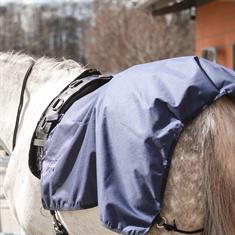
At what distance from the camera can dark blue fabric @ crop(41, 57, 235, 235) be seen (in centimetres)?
202

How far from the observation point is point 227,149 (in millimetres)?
2012

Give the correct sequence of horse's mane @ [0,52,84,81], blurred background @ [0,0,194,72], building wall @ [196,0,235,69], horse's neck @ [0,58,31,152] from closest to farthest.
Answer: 1. horse's mane @ [0,52,84,81]
2. horse's neck @ [0,58,31,152]
3. building wall @ [196,0,235,69]
4. blurred background @ [0,0,194,72]

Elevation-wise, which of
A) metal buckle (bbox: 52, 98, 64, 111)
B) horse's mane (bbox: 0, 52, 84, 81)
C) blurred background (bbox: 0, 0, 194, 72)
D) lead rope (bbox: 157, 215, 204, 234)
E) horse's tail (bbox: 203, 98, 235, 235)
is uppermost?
horse's mane (bbox: 0, 52, 84, 81)

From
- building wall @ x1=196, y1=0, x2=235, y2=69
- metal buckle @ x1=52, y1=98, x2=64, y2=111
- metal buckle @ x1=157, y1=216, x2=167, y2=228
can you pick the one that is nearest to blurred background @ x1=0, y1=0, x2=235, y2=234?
building wall @ x1=196, y1=0, x2=235, y2=69

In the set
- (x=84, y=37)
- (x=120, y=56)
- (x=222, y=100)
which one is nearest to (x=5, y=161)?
(x=222, y=100)

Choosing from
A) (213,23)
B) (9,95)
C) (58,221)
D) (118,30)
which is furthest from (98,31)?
(58,221)

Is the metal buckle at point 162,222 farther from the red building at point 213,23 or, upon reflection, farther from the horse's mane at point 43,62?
the red building at point 213,23

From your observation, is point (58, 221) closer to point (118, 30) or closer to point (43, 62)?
point (43, 62)

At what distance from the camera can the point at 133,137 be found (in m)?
2.06

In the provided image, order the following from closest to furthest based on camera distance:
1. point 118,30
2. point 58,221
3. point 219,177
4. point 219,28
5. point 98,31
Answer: point 219,177
point 58,221
point 219,28
point 118,30
point 98,31

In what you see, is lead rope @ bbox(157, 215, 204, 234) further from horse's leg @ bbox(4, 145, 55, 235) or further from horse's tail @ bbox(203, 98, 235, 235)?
horse's leg @ bbox(4, 145, 55, 235)

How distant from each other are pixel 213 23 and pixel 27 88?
713cm

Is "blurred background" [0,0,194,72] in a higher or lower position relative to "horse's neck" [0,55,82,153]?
lower

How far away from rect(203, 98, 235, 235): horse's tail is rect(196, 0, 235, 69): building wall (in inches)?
269
